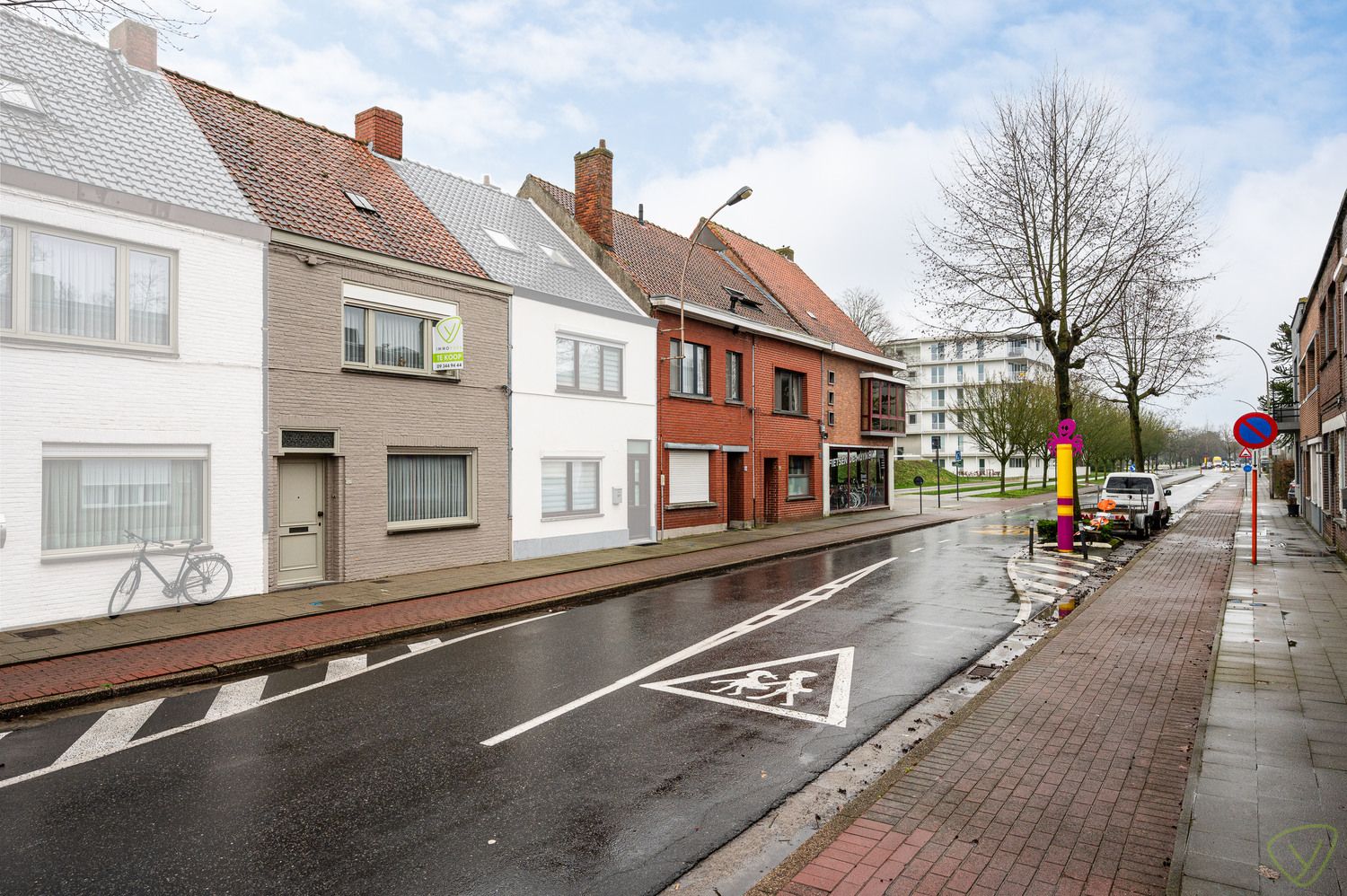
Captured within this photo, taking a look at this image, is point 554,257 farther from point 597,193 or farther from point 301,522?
point 301,522

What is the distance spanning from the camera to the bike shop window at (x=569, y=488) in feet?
53.3

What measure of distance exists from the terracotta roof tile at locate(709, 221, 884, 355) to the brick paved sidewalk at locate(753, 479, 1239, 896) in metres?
21.0

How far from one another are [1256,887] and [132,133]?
14.8 m

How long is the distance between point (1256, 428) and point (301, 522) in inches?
644

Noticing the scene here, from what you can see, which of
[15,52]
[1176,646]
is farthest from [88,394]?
[1176,646]

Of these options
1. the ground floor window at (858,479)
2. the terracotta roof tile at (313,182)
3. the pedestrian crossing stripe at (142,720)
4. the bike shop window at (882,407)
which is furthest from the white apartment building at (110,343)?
the bike shop window at (882,407)

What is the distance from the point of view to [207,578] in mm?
10695

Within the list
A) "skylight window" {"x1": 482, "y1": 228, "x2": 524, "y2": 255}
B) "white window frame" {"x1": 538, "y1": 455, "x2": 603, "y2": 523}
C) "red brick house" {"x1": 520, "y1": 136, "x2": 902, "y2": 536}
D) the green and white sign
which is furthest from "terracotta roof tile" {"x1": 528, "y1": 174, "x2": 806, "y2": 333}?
the green and white sign

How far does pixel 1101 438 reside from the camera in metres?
54.1

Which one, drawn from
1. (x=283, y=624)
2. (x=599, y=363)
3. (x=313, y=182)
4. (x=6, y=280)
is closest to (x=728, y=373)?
(x=599, y=363)

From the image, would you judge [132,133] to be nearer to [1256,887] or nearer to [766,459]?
[1256,887]

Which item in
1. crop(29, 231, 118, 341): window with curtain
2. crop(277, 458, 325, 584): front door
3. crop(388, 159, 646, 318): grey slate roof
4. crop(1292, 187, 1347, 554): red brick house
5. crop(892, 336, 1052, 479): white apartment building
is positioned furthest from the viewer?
crop(892, 336, 1052, 479): white apartment building

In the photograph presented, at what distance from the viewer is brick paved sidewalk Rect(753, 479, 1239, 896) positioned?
3.62 meters

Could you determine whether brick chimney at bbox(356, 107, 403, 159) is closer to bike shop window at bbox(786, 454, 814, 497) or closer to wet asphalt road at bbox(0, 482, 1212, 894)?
wet asphalt road at bbox(0, 482, 1212, 894)
